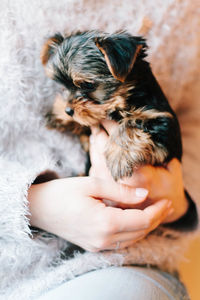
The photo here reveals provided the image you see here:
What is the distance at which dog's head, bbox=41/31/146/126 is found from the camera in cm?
104

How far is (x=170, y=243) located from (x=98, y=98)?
2.42ft

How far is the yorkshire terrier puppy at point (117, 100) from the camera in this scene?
3.70 ft

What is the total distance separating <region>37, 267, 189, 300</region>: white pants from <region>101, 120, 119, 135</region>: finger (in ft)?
1.79

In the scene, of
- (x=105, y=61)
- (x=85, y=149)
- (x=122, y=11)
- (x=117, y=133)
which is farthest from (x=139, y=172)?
(x=122, y=11)

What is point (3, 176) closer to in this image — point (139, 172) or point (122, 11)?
point (139, 172)

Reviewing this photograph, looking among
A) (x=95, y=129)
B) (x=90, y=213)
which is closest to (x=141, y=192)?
(x=90, y=213)

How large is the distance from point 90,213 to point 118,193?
5.6 inches

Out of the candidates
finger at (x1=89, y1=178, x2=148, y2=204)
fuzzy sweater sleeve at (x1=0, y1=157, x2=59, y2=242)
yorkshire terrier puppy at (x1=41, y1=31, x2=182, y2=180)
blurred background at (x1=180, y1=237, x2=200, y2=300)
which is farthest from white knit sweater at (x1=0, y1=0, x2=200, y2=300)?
blurred background at (x1=180, y1=237, x2=200, y2=300)

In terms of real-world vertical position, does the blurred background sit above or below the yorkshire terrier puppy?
below

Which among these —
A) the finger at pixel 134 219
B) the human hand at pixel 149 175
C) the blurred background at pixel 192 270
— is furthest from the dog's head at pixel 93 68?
the blurred background at pixel 192 270

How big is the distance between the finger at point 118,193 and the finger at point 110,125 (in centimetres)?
23

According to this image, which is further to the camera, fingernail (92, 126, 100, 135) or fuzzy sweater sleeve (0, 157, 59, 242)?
fingernail (92, 126, 100, 135)

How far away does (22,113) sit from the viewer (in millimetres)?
1277

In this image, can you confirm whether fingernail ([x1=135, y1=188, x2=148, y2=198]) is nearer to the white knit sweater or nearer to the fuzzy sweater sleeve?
the white knit sweater
